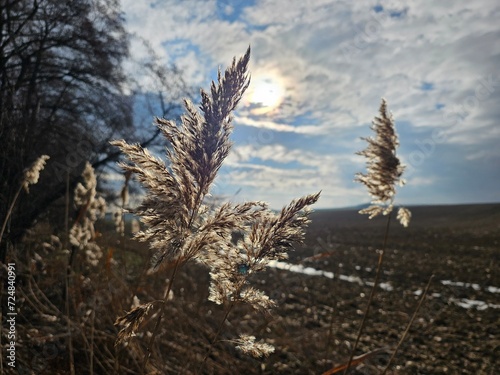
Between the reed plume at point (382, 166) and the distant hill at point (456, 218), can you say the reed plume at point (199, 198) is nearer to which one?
the reed plume at point (382, 166)

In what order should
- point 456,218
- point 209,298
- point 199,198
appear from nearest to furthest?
point 199,198, point 209,298, point 456,218

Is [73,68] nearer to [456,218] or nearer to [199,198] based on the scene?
[199,198]

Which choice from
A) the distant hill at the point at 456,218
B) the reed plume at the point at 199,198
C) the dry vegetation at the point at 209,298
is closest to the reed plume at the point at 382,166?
the dry vegetation at the point at 209,298

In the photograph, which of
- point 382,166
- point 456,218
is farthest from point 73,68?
point 456,218

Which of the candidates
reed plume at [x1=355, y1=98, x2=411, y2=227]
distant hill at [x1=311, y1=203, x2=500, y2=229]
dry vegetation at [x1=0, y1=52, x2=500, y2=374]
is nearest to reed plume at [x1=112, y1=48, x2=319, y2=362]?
dry vegetation at [x1=0, y1=52, x2=500, y2=374]

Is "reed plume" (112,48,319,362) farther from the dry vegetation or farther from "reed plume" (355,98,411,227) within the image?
"reed plume" (355,98,411,227)

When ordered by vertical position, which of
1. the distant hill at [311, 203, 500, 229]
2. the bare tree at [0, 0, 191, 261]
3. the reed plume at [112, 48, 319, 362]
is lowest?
the distant hill at [311, 203, 500, 229]

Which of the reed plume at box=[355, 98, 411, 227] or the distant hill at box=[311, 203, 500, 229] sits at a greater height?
the reed plume at box=[355, 98, 411, 227]

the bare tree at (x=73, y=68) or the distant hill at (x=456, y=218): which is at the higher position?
the bare tree at (x=73, y=68)

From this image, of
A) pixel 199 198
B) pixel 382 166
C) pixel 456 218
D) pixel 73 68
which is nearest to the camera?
pixel 199 198

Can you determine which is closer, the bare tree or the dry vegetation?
the dry vegetation

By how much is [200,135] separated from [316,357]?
3923mm

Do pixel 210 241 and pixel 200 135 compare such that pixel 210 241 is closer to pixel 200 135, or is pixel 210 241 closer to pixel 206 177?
pixel 206 177

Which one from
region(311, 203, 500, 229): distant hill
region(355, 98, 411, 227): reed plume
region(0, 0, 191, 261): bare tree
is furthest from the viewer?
region(311, 203, 500, 229): distant hill
